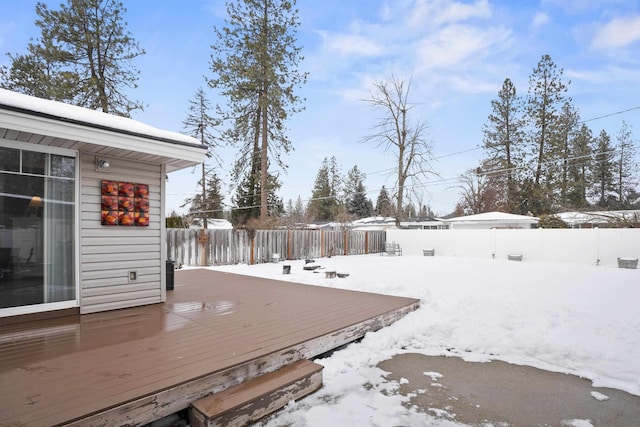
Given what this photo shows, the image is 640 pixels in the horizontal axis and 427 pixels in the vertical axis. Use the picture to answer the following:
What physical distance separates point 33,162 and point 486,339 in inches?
204

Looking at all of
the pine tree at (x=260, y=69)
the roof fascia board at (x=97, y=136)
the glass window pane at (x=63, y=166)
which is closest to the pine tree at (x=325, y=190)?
the pine tree at (x=260, y=69)

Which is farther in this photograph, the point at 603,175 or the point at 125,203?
the point at 603,175

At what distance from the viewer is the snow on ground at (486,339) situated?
2314 mm

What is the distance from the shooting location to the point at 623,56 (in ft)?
35.5

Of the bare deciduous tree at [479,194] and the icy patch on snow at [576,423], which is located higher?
the bare deciduous tree at [479,194]

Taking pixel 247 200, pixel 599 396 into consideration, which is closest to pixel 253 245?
pixel 247 200

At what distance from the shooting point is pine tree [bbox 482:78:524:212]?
1943 centimetres

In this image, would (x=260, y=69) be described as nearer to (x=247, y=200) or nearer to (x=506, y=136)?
(x=247, y=200)

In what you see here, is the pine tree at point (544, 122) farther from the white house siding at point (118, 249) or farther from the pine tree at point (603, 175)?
the white house siding at point (118, 249)

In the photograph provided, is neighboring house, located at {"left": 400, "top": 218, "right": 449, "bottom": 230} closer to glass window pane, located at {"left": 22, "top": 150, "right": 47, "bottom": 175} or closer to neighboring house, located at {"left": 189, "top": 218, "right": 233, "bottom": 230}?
neighboring house, located at {"left": 189, "top": 218, "right": 233, "bottom": 230}

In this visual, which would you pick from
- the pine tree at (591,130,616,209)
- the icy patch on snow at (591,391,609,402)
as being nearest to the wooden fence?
the icy patch on snow at (591,391,609,402)

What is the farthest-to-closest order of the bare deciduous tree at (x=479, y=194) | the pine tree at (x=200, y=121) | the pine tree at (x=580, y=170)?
the bare deciduous tree at (x=479, y=194), the pine tree at (x=580, y=170), the pine tree at (x=200, y=121)

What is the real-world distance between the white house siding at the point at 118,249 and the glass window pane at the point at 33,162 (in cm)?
34

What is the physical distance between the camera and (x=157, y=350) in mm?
2598
